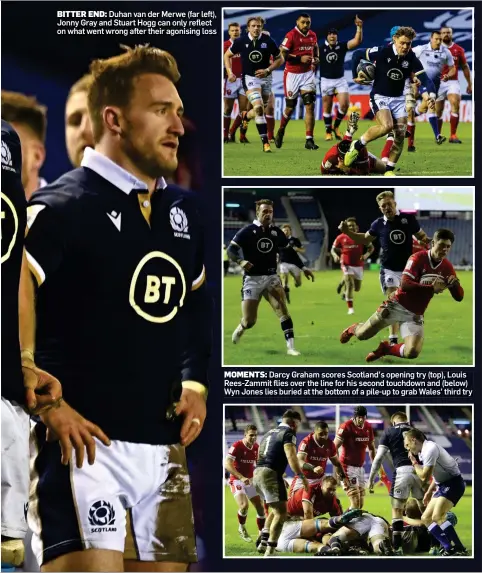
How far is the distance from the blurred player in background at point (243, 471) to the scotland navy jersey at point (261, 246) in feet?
2.99

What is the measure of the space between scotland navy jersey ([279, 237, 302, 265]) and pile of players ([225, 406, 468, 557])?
2.84 feet

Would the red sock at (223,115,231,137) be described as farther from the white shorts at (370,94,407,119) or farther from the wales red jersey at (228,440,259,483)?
the wales red jersey at (228,440,259,483)

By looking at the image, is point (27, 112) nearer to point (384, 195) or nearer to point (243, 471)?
point (384, 195)

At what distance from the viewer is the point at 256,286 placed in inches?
213

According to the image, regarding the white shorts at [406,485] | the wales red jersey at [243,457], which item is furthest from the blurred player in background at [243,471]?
the white shorts at [406,485]

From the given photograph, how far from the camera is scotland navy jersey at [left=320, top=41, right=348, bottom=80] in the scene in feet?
17.9

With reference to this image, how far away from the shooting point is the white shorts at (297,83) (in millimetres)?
5465

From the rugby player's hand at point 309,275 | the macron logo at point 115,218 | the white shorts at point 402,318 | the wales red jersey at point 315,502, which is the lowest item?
the wales red jersey at point 315,502

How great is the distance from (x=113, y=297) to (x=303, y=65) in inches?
68.7

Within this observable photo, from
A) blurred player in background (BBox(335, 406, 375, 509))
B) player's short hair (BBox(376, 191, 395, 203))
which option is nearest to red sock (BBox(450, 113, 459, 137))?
player's short hair (BBox(376, 191, 395, 203))

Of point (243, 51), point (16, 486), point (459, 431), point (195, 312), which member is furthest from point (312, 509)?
point (243, 51)

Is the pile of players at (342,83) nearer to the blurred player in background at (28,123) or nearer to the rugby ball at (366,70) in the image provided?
the rugby ball at (366,70)

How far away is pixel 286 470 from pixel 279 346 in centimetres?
72

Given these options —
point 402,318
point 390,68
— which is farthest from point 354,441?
point 390,68
